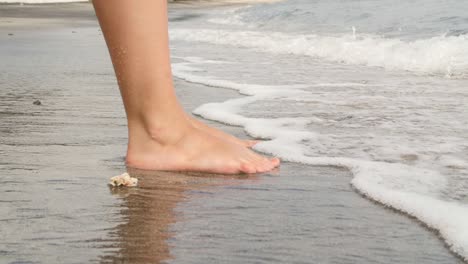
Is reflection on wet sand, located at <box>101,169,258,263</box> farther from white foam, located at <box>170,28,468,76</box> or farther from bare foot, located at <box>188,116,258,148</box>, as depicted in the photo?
white foam, located at <box>170,28,468,76</box>

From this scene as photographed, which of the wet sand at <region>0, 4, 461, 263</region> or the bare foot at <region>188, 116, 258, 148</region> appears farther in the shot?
the bare foot at <region>188, 116, 258, 148</region>

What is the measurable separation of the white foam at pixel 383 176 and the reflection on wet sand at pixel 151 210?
1.05ft

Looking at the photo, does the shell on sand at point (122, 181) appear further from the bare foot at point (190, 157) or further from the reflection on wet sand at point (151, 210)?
the bare foot at point (190, 157)

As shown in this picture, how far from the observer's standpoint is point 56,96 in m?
4.32

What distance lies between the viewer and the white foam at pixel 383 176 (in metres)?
1.86

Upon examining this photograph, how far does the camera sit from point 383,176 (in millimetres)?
2375

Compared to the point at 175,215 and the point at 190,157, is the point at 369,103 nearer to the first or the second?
the point at 190,157

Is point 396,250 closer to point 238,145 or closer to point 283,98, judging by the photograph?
point 238,145

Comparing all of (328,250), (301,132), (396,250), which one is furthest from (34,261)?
(301,132)

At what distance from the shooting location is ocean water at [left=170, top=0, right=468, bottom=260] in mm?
2266

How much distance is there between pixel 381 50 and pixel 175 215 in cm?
539

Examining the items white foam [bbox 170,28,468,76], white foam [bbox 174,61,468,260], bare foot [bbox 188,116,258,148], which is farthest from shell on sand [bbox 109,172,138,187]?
white foam [bbox 170,28,468,76]

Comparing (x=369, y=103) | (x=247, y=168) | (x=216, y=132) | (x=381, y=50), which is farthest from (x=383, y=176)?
(x=381, y=50)

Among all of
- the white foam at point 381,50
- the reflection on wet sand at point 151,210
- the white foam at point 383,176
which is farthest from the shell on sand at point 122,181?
the white foam at point 381,50
